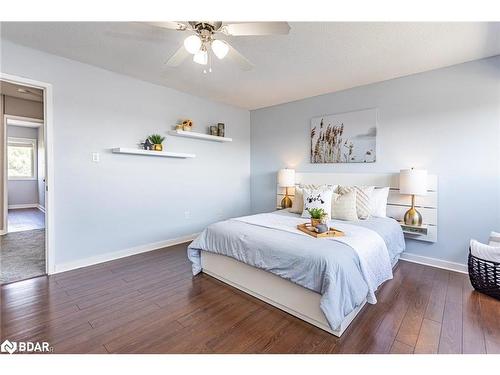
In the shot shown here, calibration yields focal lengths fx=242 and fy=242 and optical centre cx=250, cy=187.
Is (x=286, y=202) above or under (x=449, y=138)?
under

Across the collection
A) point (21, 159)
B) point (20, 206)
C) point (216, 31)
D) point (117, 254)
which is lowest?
Answer: point (117, 254)

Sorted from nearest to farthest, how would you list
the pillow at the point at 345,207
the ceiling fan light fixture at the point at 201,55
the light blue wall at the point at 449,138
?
the ceiling fan light fixture at the point at 201,55
the light blue wall at the point at 449,138
the pillow at the point at 345,207

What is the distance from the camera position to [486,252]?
225cm

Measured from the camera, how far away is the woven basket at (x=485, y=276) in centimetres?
219

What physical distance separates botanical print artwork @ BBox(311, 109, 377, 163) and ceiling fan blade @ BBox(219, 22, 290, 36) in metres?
2.39

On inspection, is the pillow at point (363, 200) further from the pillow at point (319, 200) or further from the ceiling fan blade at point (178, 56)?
the ceiling fan blade at point (178, 56)

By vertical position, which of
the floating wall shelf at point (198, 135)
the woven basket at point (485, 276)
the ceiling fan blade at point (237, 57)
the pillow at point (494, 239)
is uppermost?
the ceiling fan blade at point (237, 57)

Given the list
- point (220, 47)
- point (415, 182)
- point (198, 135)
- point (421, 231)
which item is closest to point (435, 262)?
point (421, 231)

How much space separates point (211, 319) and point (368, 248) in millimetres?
1450

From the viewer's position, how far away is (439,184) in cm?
304

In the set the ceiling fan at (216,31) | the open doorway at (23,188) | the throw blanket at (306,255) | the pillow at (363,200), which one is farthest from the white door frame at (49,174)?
the pillow at (363,200)

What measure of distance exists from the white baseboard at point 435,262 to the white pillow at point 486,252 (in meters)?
0.71

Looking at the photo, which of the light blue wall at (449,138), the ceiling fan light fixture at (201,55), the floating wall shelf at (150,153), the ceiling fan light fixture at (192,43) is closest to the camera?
the ceiling fan light fixture at (192,43)

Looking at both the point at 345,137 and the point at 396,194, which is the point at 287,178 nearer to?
the point at 345,137
